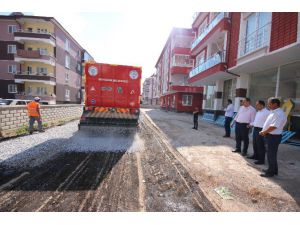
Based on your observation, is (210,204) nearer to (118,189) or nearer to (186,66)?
(118,189)

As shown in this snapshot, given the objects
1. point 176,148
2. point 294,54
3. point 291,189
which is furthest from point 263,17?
point 291,189

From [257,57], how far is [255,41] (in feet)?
4.93

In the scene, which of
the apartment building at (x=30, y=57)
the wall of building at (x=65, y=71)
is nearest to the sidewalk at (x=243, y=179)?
the apartment building at (x=30, y=57)

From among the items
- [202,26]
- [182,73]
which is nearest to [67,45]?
[182,73]

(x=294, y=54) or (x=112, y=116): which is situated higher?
(x=294, y=54)

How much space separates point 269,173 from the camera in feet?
13.9

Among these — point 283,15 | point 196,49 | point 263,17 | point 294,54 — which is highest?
point 196,49

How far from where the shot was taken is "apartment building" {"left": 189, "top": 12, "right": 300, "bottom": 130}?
7559 millimetres

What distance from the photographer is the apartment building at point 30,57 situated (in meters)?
26.0

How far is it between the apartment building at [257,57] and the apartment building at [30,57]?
73.7 ft

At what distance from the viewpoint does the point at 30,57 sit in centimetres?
2603

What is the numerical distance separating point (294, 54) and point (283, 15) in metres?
1.74

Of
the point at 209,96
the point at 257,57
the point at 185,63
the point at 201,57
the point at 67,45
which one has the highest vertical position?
the point at 67,45

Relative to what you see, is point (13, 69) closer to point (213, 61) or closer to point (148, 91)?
point (213, 61)
